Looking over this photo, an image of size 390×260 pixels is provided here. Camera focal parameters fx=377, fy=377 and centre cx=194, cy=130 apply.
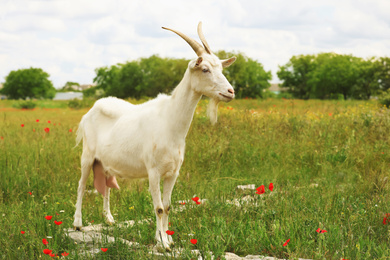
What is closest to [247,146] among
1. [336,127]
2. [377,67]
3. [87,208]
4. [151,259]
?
[336,127]

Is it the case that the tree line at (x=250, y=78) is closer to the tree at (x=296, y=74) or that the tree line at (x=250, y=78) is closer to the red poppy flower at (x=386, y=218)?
the tree at (x=296, y=74)

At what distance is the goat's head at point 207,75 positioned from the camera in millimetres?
3645

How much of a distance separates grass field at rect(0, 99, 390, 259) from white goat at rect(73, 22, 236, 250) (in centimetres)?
54

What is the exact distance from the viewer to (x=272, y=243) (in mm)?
3812

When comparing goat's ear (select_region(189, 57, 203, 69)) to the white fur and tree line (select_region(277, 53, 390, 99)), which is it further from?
tree line (select_region(277, 53, 390, 99))

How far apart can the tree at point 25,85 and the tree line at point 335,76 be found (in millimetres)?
53718

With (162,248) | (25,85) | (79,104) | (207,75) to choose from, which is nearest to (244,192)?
(162,248)

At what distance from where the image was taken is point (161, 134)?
400 centimetres

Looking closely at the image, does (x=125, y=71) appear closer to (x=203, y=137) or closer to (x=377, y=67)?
(x=377, y=67)

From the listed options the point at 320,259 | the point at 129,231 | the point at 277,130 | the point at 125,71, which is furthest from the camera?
the point at 125,71

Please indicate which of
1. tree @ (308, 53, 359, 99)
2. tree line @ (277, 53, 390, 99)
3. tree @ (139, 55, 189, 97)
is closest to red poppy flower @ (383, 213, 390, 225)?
tree @ (139, 55, 189, 97)

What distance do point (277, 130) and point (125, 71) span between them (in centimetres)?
4840

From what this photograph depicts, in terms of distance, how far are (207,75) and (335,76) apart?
62153 millimetres

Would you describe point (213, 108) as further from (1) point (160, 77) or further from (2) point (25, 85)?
(2) point (25, 85)
